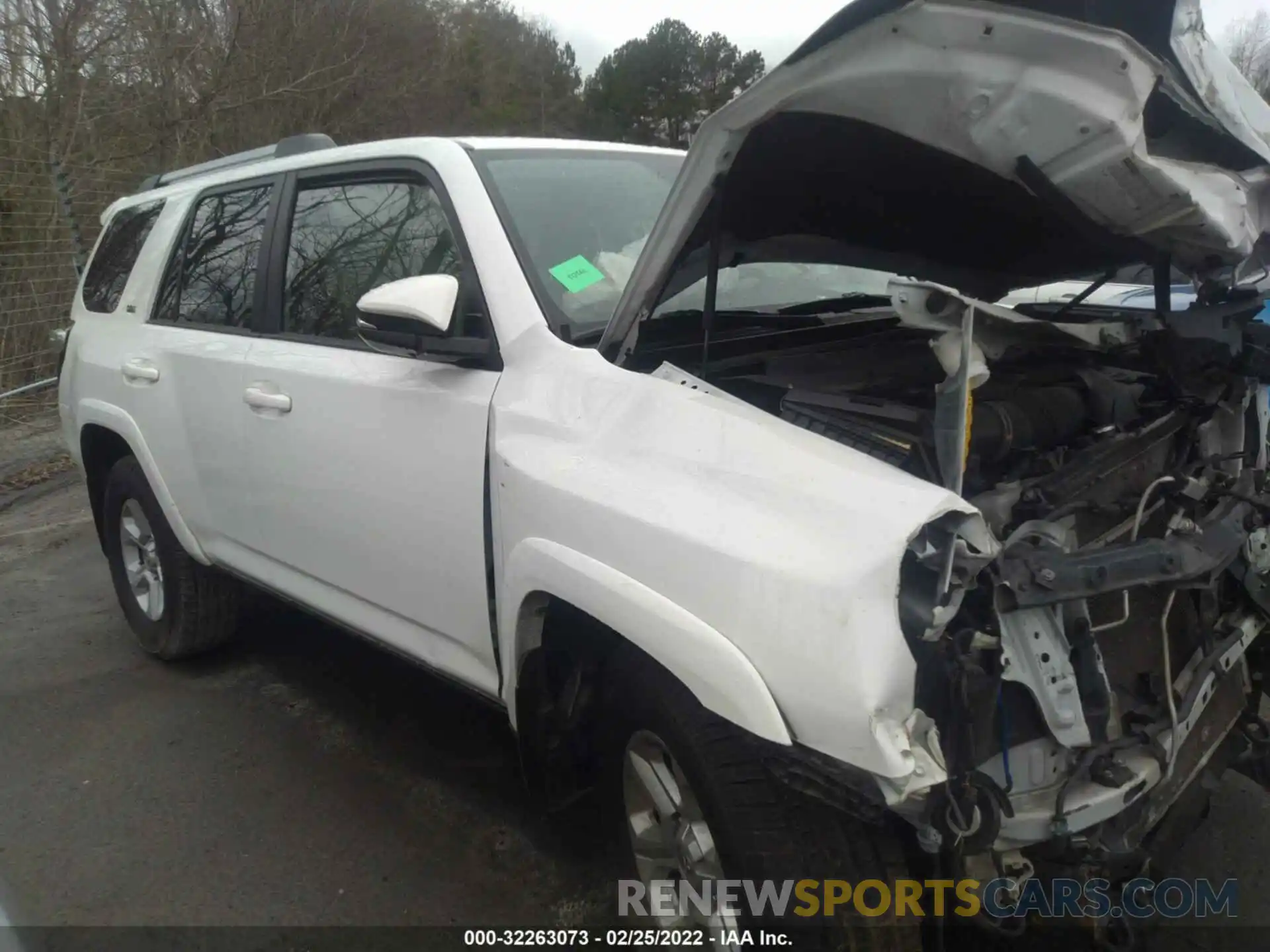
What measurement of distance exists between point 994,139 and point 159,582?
389 cm

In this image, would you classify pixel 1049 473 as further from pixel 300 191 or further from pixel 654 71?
pixel 654 71

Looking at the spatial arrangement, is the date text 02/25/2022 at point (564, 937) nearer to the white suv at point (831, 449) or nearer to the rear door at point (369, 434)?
the white suv at point (831, 449)

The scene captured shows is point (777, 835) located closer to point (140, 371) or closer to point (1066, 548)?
point (1066, 548)

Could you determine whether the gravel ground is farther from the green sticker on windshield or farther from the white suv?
the green sticker on windshield

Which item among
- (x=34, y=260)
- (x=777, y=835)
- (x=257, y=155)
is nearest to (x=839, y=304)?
(x=777, y=835)

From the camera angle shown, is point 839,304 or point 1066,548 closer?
point 1066,548

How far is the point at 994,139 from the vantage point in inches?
77.4

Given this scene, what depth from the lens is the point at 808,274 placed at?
3113mm

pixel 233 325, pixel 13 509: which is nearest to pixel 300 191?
pixel 233 325

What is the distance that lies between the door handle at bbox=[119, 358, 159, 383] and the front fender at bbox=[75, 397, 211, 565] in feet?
0.57

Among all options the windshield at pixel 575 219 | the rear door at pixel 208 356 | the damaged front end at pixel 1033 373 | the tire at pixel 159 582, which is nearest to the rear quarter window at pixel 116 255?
the rear door at pixel 208 356

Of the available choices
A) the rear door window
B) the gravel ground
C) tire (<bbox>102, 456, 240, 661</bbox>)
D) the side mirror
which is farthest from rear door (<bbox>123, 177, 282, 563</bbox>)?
the side mirror

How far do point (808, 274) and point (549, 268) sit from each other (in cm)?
89

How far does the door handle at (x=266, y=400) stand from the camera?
3.17m
